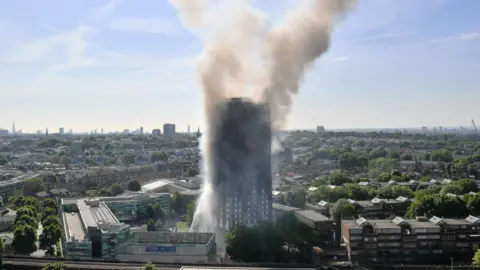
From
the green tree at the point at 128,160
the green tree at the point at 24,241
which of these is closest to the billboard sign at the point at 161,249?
the green tree at the point at 24,241

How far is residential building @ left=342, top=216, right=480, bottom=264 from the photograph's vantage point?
43.5 meters

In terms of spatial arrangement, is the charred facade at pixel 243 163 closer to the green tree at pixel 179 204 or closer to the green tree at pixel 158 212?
the green tree at pixel 158 212

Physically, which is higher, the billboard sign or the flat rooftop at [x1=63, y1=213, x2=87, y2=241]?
the flat rooftop at [x1=63, y1=213, x2=87, y2=241]

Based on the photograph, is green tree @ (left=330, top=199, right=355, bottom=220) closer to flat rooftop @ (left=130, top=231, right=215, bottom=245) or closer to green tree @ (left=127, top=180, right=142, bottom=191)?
flat rooftop @ (left=130, top=231, right=215, bottom=245)

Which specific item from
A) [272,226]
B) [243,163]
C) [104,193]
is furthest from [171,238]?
[104,193]

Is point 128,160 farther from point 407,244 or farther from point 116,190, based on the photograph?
point 407,244

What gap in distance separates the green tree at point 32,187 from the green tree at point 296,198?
4572cm

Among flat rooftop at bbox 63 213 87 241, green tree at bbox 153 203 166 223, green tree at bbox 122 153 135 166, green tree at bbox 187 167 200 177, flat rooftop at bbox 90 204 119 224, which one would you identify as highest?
green tree at bbox 122 153 135 166

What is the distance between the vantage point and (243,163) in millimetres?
50125

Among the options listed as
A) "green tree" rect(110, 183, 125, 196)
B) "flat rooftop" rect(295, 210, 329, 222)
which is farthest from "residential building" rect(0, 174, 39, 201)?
"flat rooftop" rect(295, 210, 329, 222)

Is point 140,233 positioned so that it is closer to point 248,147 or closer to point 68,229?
point 68,229

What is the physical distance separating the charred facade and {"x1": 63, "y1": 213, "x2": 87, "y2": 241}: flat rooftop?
42.8ft

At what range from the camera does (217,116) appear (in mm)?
51031

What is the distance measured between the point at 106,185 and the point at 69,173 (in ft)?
32.7
